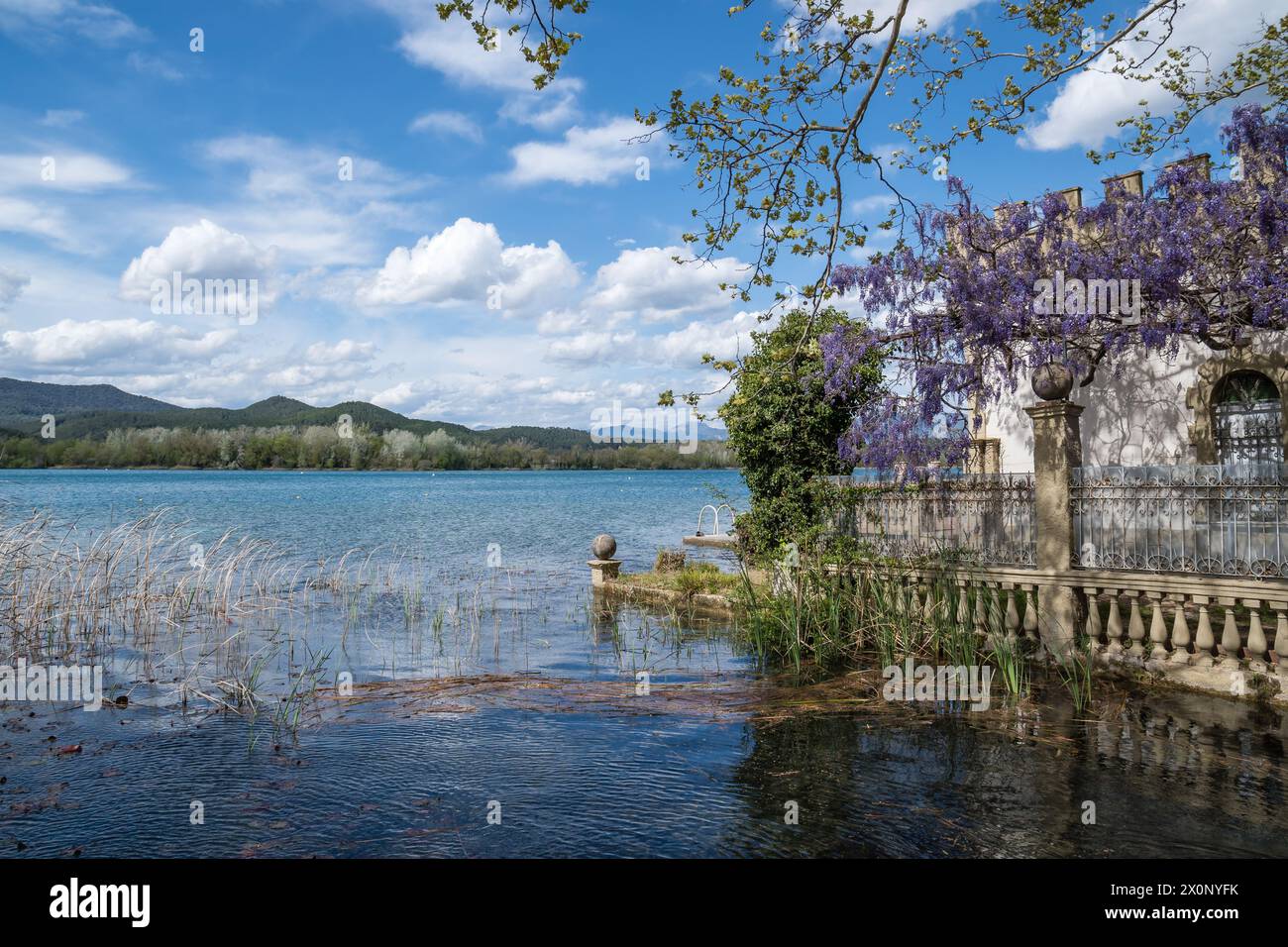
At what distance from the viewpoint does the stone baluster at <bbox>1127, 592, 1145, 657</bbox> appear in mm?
8938

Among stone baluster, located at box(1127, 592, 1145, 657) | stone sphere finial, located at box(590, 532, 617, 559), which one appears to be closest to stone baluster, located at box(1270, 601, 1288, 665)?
stone baluster, located at box(1127, 592, 1145, 657)

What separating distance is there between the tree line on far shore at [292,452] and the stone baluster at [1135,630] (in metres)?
101

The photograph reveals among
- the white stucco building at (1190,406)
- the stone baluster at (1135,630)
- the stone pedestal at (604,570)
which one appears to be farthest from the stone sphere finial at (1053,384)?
the stone pedestal at (604,570)

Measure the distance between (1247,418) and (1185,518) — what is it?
7.91 m

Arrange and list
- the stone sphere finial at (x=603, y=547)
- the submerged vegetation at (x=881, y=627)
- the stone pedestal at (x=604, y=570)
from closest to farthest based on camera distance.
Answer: the submerged vegetation at (x=881, y=627) < the stone sphere finial at (x=603, y=547) < the stone pedestal at (x=604, y=570)

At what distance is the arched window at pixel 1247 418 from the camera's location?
1420cm

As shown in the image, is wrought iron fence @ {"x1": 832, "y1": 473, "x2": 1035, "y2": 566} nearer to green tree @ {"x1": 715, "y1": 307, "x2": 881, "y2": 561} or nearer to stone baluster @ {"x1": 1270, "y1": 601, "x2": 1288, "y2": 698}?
green tree @ {"x1": 715, "y1": 307, "x2": 881, "y2": 561}

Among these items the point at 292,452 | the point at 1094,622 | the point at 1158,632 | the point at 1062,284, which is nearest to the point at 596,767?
the point at 1094,622

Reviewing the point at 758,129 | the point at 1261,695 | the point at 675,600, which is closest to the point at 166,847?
the point at 758,129

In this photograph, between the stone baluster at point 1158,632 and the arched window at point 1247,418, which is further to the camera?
the arched window at point 1247,418

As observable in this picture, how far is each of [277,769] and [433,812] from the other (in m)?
1.82

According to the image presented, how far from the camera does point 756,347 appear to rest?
650 inches

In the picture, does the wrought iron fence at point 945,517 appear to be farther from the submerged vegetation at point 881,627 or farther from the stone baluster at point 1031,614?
the submerged vegetation at point 881,627

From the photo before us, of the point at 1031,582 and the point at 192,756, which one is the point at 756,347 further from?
the point at 192,756
